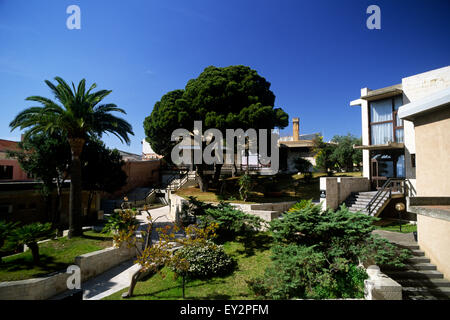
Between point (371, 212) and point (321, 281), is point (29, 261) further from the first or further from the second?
point (371, 212)

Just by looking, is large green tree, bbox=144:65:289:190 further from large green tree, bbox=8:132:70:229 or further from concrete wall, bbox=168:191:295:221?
large green tree, bbox=8:132:70:229

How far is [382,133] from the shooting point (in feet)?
39.2

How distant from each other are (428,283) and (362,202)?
5674 millimetres

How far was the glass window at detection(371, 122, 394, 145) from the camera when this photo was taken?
11602 mm

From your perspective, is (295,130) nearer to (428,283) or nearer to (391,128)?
(391,128)

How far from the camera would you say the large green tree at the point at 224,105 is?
13.2 meters

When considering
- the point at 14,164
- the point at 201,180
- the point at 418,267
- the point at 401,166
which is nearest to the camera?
the point at 418,267

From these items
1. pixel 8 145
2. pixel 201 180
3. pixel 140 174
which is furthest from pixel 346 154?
pixel 8 145

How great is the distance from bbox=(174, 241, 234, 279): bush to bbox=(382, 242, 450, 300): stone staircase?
4.81 m
